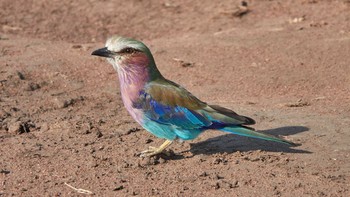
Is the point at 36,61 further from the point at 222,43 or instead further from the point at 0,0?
the point at 0,0

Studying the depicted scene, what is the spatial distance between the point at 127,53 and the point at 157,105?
1.68 ft

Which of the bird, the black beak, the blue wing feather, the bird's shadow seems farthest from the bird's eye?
the bird's shadow

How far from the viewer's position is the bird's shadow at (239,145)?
6.60m

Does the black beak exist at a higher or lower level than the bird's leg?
higher

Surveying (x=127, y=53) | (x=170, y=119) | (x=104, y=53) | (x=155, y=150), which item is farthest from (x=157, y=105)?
(x=104, y=53)

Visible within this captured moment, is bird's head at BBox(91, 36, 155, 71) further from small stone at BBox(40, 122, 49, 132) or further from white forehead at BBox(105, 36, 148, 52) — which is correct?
small stone at BBox(40, 122, 49, 132)

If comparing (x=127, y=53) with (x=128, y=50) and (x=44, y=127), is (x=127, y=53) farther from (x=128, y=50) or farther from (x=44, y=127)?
(x=44, y=127)

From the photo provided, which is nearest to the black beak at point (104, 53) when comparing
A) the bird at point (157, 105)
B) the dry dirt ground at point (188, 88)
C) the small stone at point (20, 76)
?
the bird at point (157, 105)

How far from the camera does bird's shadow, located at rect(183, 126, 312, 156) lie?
660 centimetres

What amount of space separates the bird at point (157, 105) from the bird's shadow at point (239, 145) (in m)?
0.24

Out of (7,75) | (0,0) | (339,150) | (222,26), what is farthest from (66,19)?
(339,150)

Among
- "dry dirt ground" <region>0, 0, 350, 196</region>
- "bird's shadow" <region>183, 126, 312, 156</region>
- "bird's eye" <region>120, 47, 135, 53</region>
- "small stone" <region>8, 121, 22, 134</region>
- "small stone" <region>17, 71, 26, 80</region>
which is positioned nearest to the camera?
"dry dirt ground" <region>0, 0, 350, 196</region>

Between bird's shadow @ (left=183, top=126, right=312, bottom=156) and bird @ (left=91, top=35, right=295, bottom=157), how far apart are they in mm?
244

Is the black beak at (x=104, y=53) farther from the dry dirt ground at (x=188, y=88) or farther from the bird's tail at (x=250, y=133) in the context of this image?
the bird's tail at (x=250, y=133)
